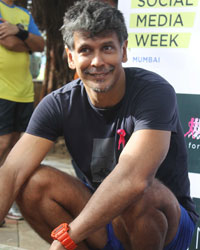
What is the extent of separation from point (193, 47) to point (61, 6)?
3961mm

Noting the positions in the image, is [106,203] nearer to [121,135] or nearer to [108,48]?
[121,135]

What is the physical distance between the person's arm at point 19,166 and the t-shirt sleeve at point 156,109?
0.59 m

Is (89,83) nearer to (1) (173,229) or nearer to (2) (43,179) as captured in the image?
(2) (43,179)

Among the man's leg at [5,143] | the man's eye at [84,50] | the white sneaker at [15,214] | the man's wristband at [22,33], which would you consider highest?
the man's eye at [84,50]

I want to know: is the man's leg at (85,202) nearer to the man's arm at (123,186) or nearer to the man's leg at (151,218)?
the man's leg at (151,218)

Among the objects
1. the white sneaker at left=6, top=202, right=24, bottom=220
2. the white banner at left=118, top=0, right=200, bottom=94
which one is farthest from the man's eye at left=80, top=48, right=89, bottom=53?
the white sneaker at left=6, top=202, right=24, bottom=220

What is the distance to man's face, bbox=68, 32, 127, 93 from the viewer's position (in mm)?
2150

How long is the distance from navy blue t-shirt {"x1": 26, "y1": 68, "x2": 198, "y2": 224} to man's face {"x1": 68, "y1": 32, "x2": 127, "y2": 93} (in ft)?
0.42

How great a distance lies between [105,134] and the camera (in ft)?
7.47

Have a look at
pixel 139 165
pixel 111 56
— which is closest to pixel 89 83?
pixel 111 56

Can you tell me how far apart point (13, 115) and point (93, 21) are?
164cm

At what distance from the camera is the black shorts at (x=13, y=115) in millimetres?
3451

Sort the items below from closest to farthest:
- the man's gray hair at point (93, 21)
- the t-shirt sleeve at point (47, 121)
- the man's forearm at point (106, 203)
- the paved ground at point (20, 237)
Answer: the man's forearm at point (106, 203)
the man's gray hair at point (93, 21)
the t-shirt sleeve at point (47, 121)
the paved ground at point (20, 237)

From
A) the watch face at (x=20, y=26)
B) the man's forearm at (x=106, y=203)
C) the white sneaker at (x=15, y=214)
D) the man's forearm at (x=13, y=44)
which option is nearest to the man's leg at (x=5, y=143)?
the white sneaker at (x=15, y=214)
